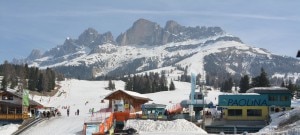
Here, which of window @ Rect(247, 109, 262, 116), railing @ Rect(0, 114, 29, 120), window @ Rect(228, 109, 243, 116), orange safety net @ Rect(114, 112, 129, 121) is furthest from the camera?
window @ Rect(228, 109, 243, 116)

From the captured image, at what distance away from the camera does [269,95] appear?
7750cm

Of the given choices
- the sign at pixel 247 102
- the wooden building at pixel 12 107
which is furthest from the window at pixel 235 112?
the wooden building at pixel 12 107

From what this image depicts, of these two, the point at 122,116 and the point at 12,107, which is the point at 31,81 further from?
the point at 122,116

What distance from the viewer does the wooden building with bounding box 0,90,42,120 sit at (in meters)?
73.4

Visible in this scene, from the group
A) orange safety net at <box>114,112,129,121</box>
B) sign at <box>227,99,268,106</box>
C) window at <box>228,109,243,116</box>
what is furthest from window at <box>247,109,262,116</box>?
orange safety net at <box>114,112,129,121</box>

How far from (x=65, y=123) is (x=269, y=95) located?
33.3 meters

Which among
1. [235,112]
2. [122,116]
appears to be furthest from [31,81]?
[122,116]

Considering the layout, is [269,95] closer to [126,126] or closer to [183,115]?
[183,115]

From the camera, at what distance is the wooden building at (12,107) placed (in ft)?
241

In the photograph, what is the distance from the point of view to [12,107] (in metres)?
78.9

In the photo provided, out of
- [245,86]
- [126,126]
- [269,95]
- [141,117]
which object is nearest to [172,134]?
[126,126]

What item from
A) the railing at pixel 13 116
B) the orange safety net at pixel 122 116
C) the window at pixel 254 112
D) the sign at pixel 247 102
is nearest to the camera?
the orange safety net at pixel 122 116

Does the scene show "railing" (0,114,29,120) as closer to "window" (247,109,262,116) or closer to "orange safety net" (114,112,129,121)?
"orange safety net" (114,112,129,121)

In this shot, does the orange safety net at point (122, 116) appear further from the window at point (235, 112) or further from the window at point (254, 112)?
the window at point (254, 112)
